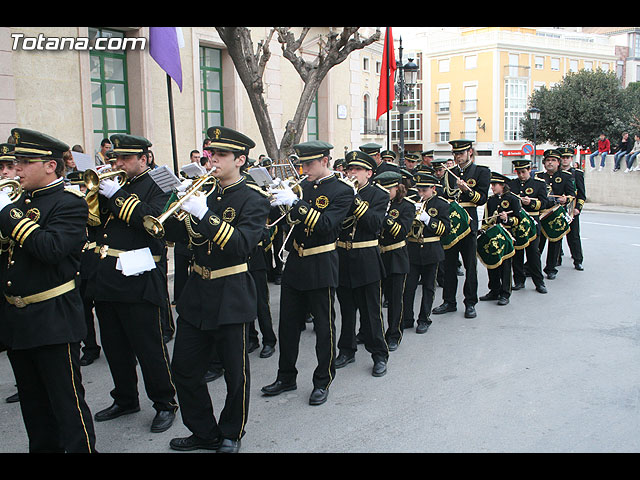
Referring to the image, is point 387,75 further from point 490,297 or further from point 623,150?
point 623,150

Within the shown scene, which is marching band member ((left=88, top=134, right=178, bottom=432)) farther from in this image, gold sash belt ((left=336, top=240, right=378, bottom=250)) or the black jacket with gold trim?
gold sash belt ((left=336, top=240, right=378, bottom=250))

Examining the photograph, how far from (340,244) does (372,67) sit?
29.9 metres

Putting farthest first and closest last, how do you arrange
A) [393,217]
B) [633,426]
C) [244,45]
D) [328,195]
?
[244,45], [393,217], [328,195], [633,426]

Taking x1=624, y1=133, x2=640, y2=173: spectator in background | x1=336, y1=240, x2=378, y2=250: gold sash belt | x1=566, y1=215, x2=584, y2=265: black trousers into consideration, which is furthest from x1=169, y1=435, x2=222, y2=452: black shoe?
x1=624, y1=133, x2=640, y2=173: spectator in background

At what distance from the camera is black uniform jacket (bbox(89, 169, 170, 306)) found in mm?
4672

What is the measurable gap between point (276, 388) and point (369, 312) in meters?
1.17

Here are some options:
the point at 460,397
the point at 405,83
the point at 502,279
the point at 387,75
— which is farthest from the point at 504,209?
the point at 405,83

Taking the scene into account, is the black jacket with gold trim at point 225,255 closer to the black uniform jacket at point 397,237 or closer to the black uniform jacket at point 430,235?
the black uniform jacket at point 397,237

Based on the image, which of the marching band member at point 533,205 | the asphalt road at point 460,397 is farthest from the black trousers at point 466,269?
the marching band member at point 533,205

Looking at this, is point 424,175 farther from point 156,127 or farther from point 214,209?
point 156,127

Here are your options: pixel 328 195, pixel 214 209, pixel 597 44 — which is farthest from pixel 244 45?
pixel 597 44

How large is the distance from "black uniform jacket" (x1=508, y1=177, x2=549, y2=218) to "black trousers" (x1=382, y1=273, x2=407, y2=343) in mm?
3594

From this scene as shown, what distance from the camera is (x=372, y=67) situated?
3416 cm

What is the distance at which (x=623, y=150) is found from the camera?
23859 millimetres
